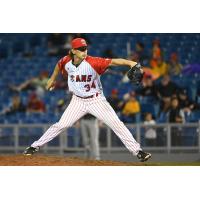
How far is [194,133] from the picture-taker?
11.7 meters

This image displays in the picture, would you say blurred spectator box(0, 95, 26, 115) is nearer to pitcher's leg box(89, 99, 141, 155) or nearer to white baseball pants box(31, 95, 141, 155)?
white baseball pants box(31, 95, 141, 155)

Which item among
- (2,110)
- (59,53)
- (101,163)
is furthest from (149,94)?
(101,163)

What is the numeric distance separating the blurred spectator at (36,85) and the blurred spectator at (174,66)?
7.04 feet

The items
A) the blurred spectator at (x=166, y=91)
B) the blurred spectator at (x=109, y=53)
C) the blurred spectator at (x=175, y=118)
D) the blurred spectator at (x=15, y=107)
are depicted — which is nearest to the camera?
the blurred spectator at (x=175, y=118)

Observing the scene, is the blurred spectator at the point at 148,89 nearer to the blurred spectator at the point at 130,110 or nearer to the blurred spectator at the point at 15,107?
the blurred spectator at the point at 130,110

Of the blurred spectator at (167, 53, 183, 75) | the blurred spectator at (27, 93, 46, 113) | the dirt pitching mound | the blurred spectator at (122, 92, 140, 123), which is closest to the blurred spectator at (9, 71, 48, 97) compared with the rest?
the blurred spectator at (27, 93, 46, 113)

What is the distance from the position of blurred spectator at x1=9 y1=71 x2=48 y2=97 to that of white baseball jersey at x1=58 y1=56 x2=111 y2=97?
405cm

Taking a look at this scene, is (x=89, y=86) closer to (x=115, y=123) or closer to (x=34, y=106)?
(x=115, y=123)

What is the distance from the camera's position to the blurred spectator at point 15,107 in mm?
13831

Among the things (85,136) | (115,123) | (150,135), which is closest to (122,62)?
(115,123)

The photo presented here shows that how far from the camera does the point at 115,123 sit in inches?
366

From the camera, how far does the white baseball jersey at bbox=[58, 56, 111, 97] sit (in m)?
9.43

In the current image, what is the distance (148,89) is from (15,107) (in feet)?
7.80

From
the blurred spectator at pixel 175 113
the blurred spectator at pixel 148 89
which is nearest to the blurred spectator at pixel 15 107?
the blurred spectator at pixel 148 89
